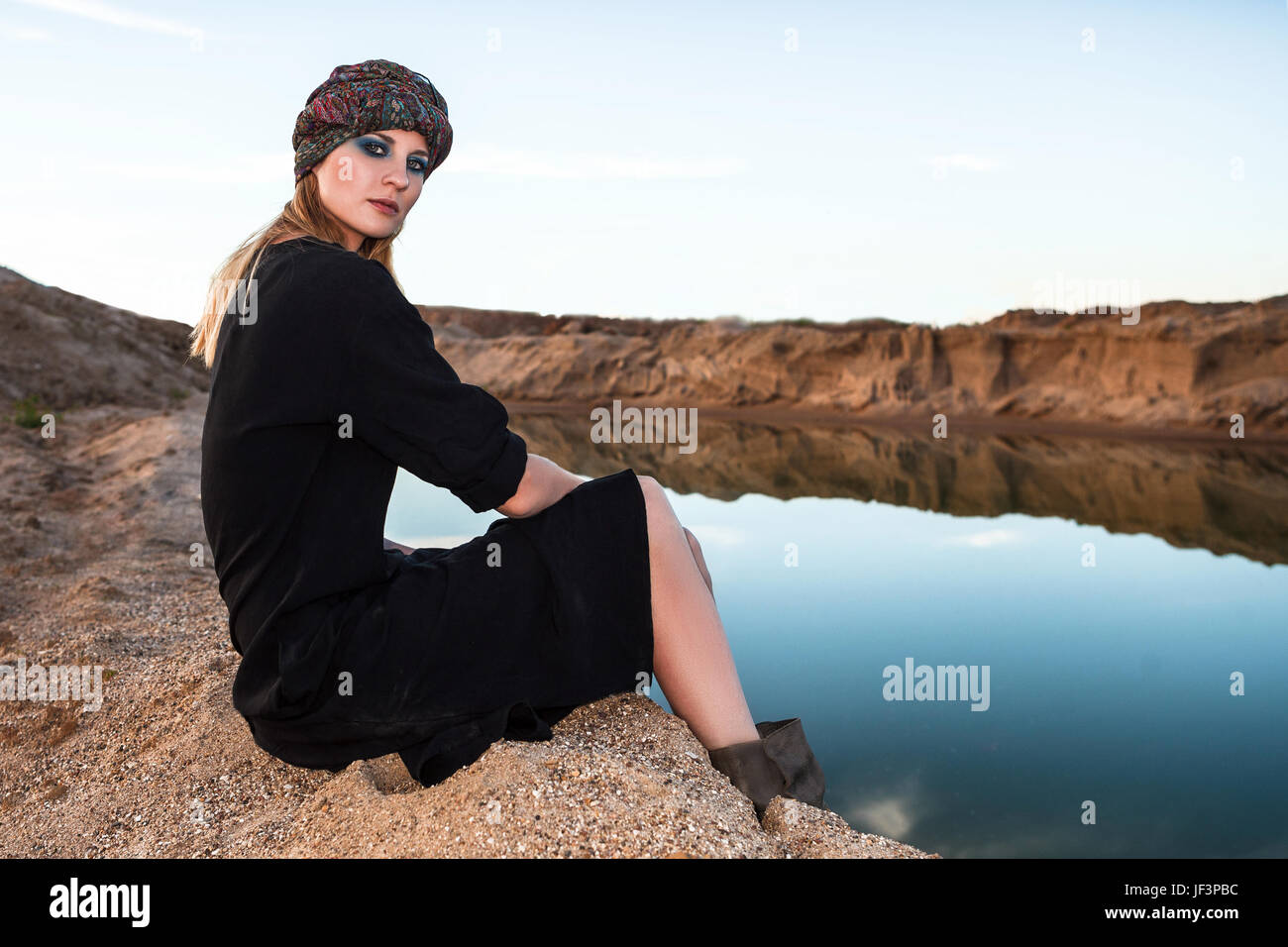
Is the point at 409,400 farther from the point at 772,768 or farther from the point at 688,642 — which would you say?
the point at 772,768

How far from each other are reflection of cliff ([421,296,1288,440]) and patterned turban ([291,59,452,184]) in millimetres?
11100

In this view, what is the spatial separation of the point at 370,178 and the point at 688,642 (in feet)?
3.32

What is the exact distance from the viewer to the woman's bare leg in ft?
5.68

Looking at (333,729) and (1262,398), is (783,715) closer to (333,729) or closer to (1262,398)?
(333,729)

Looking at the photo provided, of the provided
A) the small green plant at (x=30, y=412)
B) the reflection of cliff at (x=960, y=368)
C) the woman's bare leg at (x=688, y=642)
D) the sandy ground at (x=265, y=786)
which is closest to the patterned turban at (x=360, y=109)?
the woman's bare leg at (x=688, y=642)

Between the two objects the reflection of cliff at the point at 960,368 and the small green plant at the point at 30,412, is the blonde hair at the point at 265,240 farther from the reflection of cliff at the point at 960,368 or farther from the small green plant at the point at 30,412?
the reflection of cliff at the point at 960,368

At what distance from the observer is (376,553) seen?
5.42ft

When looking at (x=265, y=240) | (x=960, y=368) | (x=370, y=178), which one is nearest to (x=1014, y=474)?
(x=960, y=368)

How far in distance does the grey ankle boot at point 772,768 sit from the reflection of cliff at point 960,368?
10.6 m

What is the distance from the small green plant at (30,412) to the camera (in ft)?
26.1

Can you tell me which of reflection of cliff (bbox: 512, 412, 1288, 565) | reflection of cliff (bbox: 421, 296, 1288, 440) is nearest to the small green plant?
reflection of cliff (bbox: 512, 412, 1288, 565)

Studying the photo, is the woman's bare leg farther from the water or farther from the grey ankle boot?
the water
